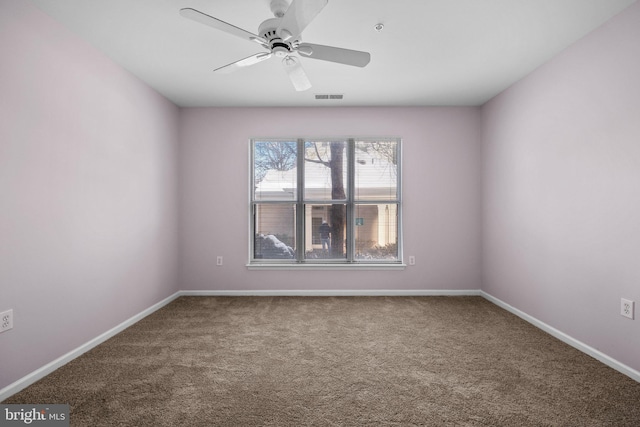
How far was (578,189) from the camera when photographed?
248 cm

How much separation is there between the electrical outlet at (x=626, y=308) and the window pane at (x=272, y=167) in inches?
131

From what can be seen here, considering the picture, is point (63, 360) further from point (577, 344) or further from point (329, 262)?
point (577, 344)

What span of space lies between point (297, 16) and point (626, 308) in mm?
2958

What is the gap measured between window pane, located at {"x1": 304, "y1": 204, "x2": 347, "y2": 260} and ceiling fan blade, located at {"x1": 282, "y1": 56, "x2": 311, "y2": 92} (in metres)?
1.86

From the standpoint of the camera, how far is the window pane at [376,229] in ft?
13.4

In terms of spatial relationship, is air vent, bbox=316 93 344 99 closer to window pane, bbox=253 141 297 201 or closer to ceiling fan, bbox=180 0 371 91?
window pane, bbox=253 141 297 201

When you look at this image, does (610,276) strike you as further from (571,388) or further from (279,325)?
(279,325)

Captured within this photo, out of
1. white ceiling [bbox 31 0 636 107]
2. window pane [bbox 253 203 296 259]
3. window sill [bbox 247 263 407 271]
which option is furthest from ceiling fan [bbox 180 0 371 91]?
window sill [bbox 247 263 407 271]

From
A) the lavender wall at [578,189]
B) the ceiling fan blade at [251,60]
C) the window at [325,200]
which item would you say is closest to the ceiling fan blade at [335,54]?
the ceiling fan blade at [251,60]

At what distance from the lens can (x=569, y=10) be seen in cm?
208

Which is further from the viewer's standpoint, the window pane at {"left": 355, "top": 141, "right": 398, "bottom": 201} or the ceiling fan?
the window pane at {"left": 355, "top": 141, "right": 398, "bottom": 201}

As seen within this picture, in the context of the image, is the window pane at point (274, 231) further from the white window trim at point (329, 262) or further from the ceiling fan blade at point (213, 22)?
the ceiling fan blade at point (213, 22)

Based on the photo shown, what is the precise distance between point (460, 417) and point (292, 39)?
248cm

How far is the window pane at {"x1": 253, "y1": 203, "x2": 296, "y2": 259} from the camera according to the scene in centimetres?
410
